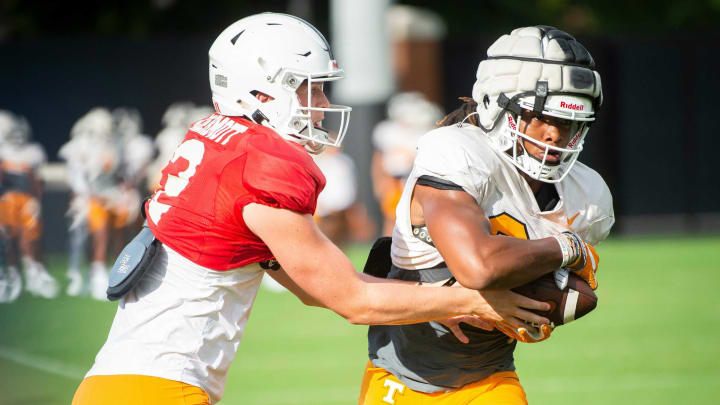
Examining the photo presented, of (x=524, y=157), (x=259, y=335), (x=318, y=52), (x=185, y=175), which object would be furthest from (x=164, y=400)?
(x=259, y=335)

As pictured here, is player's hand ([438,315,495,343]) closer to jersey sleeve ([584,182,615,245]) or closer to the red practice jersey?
jersey sleeve ([584,182,615,245])

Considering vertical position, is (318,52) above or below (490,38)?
above

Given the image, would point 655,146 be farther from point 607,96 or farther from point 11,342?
point 11,342

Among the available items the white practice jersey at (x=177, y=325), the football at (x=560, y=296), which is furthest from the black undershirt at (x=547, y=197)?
the white practice jersey at (x=177, y=325)

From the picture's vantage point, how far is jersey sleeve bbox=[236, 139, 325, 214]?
9.14 feet

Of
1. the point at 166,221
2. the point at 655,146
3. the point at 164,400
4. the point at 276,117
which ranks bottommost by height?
the point at 655,146

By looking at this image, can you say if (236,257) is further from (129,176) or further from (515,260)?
(129,176)

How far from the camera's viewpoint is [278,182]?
2787 millimetres

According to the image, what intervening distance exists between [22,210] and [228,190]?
31.3 ft

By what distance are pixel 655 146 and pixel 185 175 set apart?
15492 millimetres

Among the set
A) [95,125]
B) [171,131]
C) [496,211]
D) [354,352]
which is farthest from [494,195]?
[95,125]

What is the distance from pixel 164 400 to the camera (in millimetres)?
2809

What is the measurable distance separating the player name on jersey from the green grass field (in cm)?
361

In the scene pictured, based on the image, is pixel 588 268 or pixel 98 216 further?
pixel 98 216
